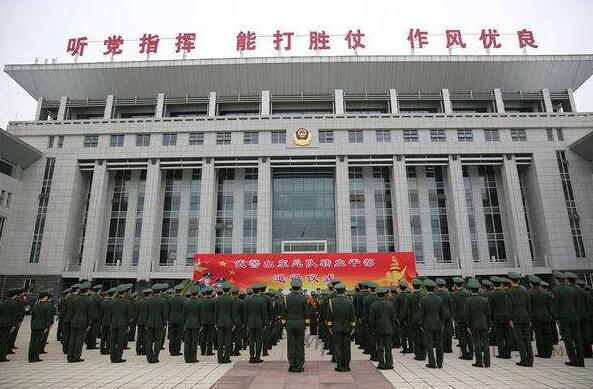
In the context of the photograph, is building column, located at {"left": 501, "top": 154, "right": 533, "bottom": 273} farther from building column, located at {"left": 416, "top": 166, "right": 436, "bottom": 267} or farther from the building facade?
building column, located at {"left": 416, "top": 166, "right": 436, "bottom": 267}

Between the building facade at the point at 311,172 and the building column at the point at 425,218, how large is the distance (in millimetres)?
119

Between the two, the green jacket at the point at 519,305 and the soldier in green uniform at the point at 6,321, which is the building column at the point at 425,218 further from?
the soldier in green uniform at the point at 6,321

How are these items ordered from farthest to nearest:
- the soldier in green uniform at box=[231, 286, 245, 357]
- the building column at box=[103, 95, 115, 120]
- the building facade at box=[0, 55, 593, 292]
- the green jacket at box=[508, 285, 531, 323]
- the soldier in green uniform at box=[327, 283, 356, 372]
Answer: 1. the building column at box=[103, 95, 115, 120]
2. the building facade at box=[0, 55, 593, 292]
3. the soldier in green uniform at box=[231, 286, 245, 357]
4. the green jacket at box=[508, 285, 531, 323]
5. the soldier in green uniform at box=[327, 283, 356, 372]

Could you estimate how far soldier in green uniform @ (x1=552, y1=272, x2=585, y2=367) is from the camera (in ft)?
27.3

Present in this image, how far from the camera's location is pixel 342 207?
30.5 m

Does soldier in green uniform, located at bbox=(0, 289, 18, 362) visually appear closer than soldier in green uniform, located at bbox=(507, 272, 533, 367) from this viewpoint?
No

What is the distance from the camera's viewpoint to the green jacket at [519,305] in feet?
29.5

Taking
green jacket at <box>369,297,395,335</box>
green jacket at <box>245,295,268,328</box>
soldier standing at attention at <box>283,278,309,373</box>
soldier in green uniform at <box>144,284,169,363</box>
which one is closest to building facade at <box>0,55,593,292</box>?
soldier in green uniform at <box>144,284,169,363</box>

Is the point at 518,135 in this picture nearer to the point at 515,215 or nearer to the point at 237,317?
the point at 515,215

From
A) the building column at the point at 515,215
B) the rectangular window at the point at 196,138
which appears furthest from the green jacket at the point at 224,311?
the building column at the point at 515,215

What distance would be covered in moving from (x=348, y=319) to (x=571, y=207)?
102ft

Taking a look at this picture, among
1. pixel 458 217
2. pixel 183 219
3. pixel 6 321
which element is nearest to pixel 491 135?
pixel 458 217

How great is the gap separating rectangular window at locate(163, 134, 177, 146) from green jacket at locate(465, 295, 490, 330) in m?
29.2

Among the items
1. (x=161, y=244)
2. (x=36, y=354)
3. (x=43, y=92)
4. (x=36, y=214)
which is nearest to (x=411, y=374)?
(x=36, y=354)
